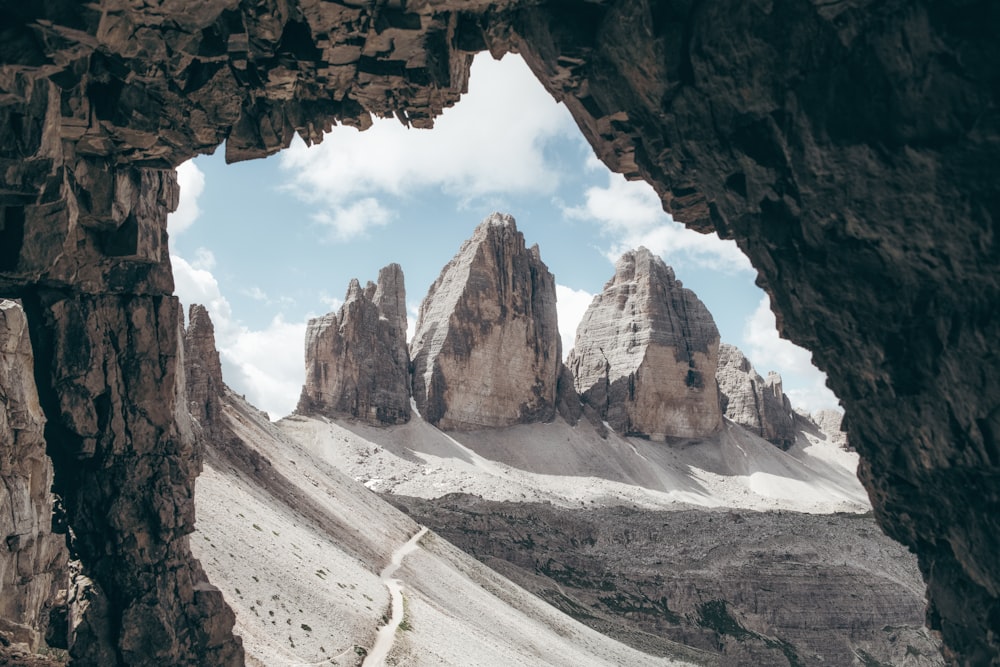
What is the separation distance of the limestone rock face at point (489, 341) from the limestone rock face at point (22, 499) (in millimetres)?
106572

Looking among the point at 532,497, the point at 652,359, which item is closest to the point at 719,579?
the point at 532,497

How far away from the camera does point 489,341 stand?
12975 cm

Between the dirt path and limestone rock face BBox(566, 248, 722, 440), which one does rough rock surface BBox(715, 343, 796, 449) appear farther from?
the dirt path

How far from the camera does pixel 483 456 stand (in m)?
121

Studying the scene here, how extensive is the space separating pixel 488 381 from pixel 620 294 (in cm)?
3307

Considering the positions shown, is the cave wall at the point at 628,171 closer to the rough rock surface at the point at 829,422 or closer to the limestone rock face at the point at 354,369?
the limestone rock face at the point at 354,369

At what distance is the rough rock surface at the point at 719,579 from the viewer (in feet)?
240

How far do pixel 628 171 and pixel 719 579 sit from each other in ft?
219

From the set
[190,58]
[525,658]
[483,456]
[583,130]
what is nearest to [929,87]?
[583,130]

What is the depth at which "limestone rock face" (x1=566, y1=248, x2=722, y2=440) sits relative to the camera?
140250 millimetres

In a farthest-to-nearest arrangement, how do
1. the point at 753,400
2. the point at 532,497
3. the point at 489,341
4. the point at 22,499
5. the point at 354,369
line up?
1. the point at 753,400
2. the point at 489,341
3. the point at 354,369
4. the point at 532,497
5. the point at 22,499

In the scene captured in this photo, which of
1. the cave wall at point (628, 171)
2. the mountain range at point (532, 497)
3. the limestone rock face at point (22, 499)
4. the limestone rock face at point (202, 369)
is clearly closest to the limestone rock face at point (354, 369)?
the mountain range at point (532, 497)

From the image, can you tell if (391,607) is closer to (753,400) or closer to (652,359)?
(652,359)

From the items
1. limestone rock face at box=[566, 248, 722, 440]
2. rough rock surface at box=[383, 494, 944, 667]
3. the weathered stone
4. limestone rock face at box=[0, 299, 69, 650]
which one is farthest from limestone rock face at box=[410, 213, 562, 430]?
limestone rock face at box=[0, 299, 69, 650]
